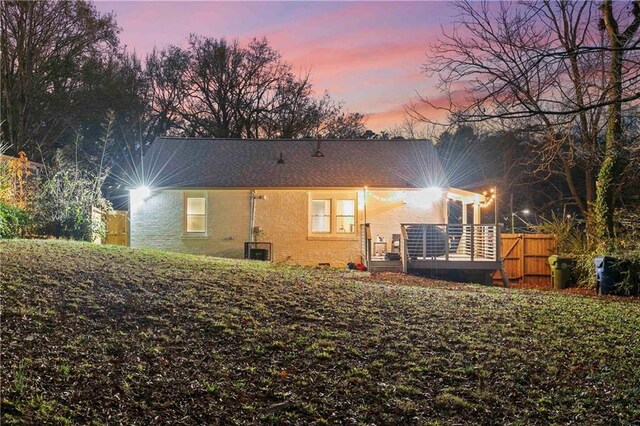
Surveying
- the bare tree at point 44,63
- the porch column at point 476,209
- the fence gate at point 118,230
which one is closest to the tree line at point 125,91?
the bare tree at point 44,63

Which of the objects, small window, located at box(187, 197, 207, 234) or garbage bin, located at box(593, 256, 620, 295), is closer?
garbage bin, located at box(593, 256, 620, 295)

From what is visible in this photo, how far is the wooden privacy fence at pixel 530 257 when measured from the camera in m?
18.8

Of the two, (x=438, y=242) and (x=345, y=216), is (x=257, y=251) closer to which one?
(x=345, y=216)

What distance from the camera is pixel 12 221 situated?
13547 mm

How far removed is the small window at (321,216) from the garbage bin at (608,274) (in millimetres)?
8843

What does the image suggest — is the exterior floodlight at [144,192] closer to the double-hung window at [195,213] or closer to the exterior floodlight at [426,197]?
the double-hung window at [195,213]

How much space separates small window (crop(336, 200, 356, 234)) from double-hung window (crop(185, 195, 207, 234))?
4713 mm

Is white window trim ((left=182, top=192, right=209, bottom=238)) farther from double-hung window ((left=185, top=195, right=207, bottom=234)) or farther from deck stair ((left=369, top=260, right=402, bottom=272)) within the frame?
deck stair ((left=369, top=260, right=402, bottom=272))

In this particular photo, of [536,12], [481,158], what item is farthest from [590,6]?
[481,158]

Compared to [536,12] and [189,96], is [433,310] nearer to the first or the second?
[536,12]

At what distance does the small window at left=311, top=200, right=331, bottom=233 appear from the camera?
1981cm

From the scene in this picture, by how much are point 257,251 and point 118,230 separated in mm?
5581

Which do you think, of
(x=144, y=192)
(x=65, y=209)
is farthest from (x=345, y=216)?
(x=65, y=209)

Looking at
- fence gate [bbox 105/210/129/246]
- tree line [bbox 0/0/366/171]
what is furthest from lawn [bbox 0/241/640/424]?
tree line [bbox 0/0/366/171]
